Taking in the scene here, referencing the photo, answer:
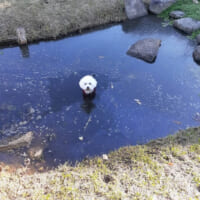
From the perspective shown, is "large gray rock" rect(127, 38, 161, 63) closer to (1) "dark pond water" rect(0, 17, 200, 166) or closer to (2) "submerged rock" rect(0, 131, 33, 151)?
(1) "dark pond water" rect(0, 17, 200, 166)

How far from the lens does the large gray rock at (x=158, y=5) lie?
12.5 meters

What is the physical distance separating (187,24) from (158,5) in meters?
2.52

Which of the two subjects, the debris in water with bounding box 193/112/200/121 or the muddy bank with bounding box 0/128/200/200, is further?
the debris in water with bounding box 193/112/200/121

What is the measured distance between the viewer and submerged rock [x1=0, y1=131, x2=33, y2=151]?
564cm

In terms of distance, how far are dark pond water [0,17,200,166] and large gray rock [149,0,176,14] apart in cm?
329

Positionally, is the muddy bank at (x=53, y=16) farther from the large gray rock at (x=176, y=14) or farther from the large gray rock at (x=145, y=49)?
the large gray rock at (x=145, y=49)

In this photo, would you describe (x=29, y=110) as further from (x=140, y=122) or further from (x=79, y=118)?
(x=140, y=122)

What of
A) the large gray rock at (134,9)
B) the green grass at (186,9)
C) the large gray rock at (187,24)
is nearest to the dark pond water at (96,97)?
the large gray rock at (187,24)

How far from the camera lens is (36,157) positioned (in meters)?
5.53

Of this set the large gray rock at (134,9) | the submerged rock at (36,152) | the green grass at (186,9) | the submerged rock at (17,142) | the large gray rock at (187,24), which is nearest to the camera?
the submerged rock at (36,152)

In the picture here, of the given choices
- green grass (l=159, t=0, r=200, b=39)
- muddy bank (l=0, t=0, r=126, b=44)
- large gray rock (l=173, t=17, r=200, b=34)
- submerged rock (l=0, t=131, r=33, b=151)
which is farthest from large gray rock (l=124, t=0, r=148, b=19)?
submerged rock (l=0, t=131, r=33, b=151)

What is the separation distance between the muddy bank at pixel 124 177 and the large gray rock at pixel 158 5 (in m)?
9.50

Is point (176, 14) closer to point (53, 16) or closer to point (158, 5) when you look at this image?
point (158, 5)

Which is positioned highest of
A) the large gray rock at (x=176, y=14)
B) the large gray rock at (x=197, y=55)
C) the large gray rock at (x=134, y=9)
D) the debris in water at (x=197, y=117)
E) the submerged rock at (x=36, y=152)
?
the large gray rock at (x=134, y=9)
